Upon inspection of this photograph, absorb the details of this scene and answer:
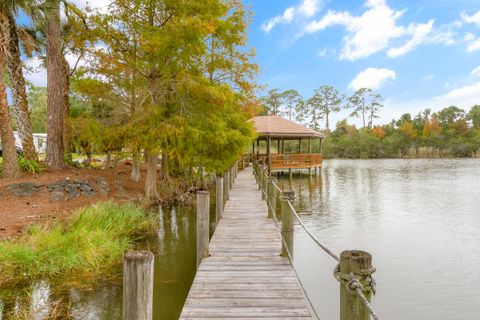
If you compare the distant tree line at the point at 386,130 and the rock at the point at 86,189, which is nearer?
the rock at the point at 86,189

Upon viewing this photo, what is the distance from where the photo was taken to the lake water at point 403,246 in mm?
6059

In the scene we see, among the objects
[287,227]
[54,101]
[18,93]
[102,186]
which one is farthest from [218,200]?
[18,93]

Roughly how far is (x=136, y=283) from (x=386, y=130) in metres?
68.7

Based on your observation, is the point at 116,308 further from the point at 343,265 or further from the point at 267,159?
the point at 267,159

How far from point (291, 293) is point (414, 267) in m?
4.70

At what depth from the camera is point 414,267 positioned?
304 inches

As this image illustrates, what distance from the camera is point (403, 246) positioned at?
365 inches

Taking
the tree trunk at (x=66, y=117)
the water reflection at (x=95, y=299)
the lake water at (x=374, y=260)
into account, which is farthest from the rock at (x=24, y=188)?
the water reflection at (x=95, y=299)

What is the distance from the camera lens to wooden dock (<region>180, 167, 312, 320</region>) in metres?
3.97

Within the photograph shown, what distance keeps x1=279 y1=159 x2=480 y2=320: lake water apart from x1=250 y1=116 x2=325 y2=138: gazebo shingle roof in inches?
307

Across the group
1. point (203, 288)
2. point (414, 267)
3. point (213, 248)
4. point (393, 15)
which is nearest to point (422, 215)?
point (414, 267)

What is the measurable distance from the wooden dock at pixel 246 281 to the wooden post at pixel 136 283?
5.34ft

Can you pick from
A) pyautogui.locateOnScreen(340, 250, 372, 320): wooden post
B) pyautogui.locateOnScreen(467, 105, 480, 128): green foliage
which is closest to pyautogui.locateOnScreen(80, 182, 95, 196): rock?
pyautogui.locateOnScreen(340, 250, 372, 320): wooden post

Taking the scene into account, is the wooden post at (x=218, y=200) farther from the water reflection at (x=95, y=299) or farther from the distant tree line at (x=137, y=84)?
the distant tree line at (x=137, y=84)
